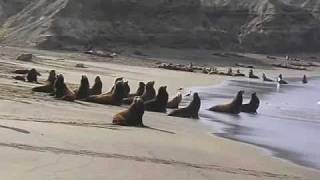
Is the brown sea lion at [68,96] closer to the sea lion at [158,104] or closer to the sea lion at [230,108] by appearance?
the sea lion at [158,104]

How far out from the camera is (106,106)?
1739 centimetres

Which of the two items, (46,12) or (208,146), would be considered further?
(46,12)

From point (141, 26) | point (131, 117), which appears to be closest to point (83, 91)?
point (131, 117)

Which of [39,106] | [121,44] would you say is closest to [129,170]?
[39,106]

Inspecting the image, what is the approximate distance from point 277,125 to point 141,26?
151 ft

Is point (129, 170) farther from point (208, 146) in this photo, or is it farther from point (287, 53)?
point (287, 53)

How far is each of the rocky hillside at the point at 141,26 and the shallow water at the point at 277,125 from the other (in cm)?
2972

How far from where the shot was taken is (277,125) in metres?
17.9

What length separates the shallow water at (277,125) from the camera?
1323 centimetres

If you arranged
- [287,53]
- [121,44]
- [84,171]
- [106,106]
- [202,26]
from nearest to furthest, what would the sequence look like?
[84,171], [106,106], [121,44], [202,26], [287,53]

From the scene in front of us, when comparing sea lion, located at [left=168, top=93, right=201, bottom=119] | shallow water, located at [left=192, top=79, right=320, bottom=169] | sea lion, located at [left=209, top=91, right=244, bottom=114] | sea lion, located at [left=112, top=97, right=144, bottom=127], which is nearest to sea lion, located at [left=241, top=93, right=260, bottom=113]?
shallow water, located at [left=192, top=79, right=320, bottom=169]

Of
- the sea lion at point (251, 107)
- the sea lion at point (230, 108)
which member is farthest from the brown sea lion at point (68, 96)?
the sea lion at point (251, 107)

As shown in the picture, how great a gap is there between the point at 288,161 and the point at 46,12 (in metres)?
51.8

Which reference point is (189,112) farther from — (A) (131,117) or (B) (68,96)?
(A) (131,117)
